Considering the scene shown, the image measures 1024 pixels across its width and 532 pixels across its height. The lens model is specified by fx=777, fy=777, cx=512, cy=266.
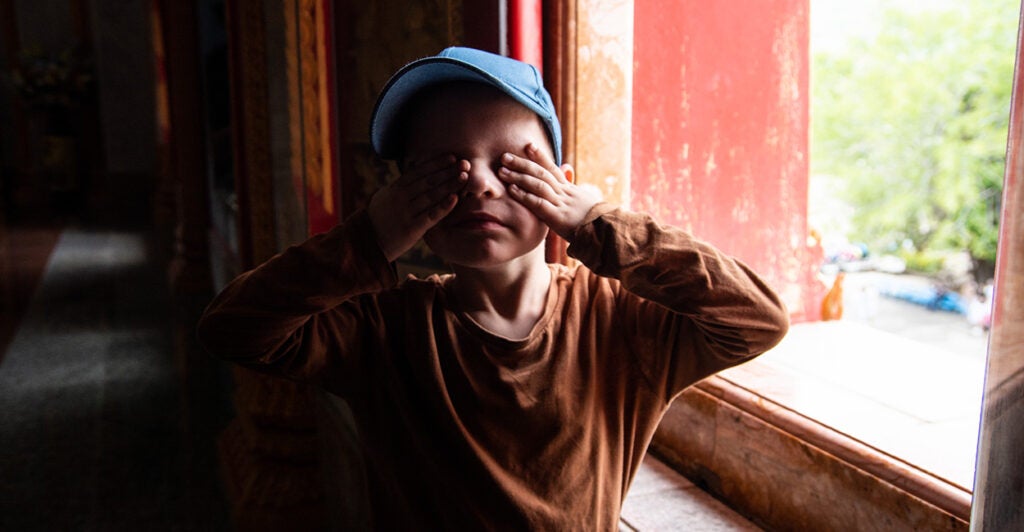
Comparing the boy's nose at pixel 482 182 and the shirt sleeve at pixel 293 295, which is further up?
the boy's nose at pixel 482 182

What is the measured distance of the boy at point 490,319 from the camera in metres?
0.85

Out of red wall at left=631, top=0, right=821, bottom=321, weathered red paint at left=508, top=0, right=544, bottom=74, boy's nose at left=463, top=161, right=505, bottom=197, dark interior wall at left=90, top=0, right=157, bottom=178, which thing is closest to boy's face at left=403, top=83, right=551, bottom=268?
boy's nose at left=463, top=161, right=505, bottom=197

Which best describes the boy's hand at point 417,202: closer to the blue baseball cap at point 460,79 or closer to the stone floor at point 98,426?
the blue baseball cap at point 460,79

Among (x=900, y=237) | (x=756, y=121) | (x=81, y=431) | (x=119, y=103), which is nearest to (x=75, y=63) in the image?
(x=119, y=103)

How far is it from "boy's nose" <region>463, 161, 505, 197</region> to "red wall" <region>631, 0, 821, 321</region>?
75 cm

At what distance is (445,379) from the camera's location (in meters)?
0.98

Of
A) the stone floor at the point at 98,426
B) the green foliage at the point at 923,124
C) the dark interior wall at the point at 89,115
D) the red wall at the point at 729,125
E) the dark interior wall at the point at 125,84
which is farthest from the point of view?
the green foliage at the point at 923,124

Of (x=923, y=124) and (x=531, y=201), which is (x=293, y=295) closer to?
(x=531, y=201)

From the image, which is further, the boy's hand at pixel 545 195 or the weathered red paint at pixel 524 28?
the weathered red paint at pixel 524 28

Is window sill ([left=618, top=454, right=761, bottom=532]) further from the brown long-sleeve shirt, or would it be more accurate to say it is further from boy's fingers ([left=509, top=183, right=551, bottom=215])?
boy's fingers ([left=509, top=183, right=551, bottom=215])

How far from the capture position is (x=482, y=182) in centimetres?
84

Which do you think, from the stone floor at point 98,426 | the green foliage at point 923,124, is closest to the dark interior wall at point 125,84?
the stone floor at point 98,426

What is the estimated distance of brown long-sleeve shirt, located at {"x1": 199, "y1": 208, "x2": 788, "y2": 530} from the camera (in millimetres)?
869

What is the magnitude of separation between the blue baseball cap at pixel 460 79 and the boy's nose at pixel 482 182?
0.09 m
